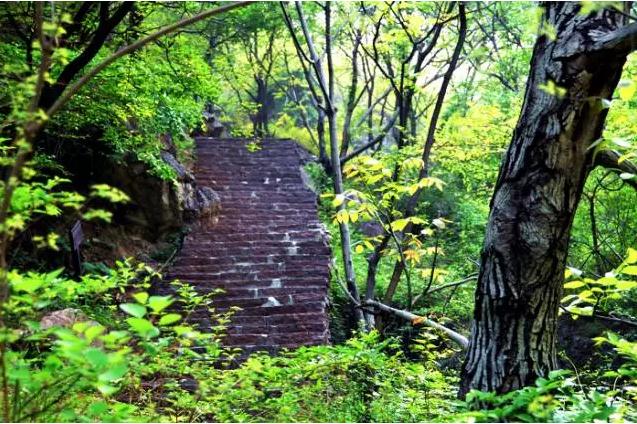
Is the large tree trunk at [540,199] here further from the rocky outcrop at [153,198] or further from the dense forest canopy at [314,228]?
the rocky outcrop at [153,198]

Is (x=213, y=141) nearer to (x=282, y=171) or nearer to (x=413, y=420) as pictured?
(x=282, y=171)

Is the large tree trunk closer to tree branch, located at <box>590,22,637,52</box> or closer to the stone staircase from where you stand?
tree branch, located at <box>590,22,637,52</box>

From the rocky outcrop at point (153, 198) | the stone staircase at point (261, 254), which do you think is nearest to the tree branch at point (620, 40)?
the stone staircase at point (261, 254)

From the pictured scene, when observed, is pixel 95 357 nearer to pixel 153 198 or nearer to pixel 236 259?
pixel 236 259

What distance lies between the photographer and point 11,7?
15.8ft

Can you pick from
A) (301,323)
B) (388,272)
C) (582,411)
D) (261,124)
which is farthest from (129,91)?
(261,124)

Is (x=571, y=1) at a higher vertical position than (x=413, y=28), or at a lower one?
lower

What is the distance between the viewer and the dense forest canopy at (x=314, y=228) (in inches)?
60.8

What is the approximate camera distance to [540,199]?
2.06 m

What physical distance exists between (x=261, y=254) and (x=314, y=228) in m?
1.19

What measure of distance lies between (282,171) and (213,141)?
2.16 meters

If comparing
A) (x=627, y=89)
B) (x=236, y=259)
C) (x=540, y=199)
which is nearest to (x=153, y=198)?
(x=236, y=259)

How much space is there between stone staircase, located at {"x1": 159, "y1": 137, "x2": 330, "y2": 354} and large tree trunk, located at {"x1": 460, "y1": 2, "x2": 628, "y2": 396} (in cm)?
443

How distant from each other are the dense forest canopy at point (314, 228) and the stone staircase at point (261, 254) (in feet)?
0.17
